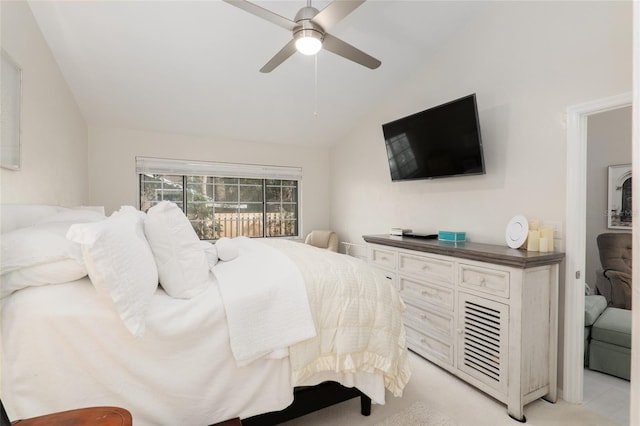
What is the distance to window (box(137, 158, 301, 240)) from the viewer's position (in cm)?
417

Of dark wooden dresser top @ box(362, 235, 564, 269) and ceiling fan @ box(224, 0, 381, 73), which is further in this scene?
dark wooden dresser top @ box(362, 235, 564, 269)

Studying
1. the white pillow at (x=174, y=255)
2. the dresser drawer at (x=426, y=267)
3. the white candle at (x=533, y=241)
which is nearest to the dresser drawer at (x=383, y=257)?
the dresser drawer at (x=426, y=267)

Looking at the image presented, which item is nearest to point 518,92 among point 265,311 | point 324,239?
point 265,311

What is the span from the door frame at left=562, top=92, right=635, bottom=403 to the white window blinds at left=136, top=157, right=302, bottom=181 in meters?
3.54

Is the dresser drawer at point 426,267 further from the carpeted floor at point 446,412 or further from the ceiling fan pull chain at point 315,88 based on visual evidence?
the ceiling fan pull chain at point 315,88

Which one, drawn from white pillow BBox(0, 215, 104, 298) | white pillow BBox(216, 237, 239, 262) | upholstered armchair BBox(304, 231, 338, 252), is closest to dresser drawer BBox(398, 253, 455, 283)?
white pillow BBox(216, 237, 239, 262)

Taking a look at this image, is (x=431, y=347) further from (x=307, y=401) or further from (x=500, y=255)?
(x=307, y=401)

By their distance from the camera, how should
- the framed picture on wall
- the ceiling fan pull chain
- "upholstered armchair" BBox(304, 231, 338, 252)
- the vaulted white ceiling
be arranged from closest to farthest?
the vaulted white ceiling, the framed picture on wall, the ceiling fan pull chain, "upholstered armchair" BBox(304, 231, 338, 252)

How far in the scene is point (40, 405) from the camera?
1104 mm

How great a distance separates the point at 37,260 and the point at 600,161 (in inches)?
180

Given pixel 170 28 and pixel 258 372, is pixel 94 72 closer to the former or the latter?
pixel 170 28

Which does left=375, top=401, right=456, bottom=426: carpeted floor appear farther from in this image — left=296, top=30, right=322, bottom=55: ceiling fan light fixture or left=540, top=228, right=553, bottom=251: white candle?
left=296, top=30, right=322, bottom=55: ceiling fan light fixture

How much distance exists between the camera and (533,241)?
2.20 metres

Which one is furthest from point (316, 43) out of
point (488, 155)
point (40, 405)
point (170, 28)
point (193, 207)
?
point (193, 207)
